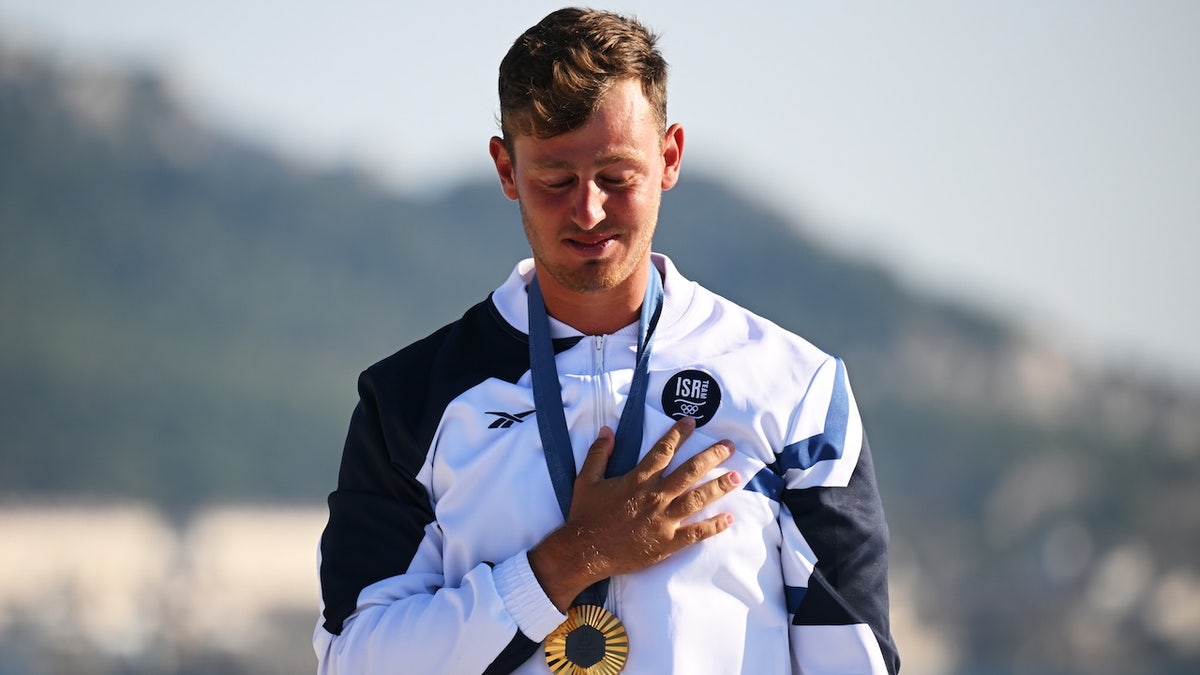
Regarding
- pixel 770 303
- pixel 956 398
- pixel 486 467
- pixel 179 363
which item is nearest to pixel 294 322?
pixel 179 363

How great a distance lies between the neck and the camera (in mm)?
3414

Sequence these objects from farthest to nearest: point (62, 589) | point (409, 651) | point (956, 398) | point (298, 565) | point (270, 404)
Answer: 1. point (956, 398)
2. point (270, 404)
3. point (298, 565)
4. point (62, 589)
5. point (409, 651)

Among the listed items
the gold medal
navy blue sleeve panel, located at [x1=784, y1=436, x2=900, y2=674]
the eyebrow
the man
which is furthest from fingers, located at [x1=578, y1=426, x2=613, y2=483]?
the eyebrow

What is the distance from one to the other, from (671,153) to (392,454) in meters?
0.87

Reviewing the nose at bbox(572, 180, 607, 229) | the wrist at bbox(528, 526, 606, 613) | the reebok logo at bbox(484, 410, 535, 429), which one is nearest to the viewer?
the wrist at bbox(528, 526, 606, 613)

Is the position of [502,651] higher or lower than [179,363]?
lower

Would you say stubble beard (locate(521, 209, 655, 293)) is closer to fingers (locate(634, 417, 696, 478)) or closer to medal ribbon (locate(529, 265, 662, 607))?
medal ribbon (locate(529, 265, 662, 607))

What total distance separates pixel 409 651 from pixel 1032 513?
287ft

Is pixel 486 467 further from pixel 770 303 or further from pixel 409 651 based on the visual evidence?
pixel 770 303

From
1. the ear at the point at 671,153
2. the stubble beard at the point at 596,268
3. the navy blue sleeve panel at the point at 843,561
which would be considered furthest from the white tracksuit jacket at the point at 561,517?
the ear at the point at 671,153

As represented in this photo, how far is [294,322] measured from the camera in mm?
94562

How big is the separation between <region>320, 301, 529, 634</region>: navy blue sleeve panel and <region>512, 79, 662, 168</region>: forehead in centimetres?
43

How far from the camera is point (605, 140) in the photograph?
10.4 ft

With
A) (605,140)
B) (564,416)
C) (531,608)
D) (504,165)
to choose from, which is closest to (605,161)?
(605,140)
